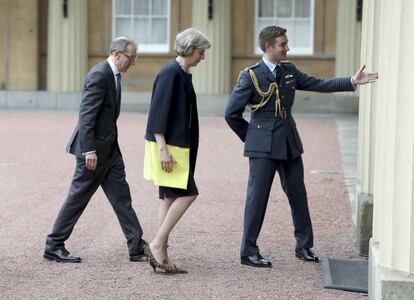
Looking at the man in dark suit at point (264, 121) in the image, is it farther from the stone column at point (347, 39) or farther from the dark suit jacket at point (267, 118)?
the stone column at point (347, 39)

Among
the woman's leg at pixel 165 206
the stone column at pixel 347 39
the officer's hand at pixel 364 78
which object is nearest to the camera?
the officer's hand at pixel 364 78

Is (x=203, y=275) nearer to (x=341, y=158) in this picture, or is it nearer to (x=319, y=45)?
(x=341, y=158)

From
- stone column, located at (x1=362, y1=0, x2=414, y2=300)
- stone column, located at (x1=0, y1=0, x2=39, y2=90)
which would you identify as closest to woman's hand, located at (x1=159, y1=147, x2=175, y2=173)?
stone column, located at (x1=362, y1=0, x2=414, y2=300)

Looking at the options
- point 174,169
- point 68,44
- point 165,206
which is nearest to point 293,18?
point 68,44

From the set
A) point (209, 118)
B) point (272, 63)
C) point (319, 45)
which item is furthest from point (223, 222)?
point (319, 45)

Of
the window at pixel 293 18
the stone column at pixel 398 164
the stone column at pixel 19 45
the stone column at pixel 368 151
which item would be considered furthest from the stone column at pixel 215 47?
the stone column at pixel 398 164

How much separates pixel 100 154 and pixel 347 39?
611 inches

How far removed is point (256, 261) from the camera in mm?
8234

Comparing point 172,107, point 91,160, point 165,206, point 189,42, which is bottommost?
point 165,206

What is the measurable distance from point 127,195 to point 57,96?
16092 mm

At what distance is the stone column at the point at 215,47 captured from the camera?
2362 centimetres

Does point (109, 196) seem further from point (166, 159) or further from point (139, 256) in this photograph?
point (166, 159)

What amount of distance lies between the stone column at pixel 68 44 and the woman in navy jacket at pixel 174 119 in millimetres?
16486

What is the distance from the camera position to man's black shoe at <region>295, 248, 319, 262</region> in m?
8.51
